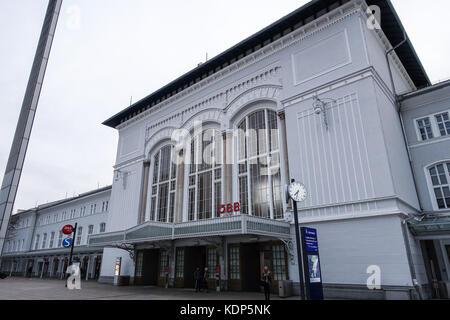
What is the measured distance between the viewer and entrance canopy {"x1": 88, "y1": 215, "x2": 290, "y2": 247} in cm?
1755

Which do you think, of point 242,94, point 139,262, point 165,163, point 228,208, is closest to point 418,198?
point 228,208

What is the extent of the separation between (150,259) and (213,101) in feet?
50.7

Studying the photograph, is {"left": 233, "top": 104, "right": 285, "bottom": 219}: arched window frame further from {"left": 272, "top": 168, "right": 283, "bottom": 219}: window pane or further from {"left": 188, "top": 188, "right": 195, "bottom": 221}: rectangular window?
{"left": 188, "top": 188, "right": 195, "bottom": 221}: rectangular window

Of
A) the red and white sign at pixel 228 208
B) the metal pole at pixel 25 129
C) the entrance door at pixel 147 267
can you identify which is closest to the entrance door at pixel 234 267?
the red and white sign at pixel 228 208

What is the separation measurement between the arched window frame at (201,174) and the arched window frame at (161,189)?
6.29ft

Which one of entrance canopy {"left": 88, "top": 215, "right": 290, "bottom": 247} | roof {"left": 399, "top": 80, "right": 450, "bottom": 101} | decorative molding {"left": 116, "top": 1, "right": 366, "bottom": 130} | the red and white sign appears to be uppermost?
decorative molding {"left": 116, "top": 1, "right": 366, "bottom": 130}

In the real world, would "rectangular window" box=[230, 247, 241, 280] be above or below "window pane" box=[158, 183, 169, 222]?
below

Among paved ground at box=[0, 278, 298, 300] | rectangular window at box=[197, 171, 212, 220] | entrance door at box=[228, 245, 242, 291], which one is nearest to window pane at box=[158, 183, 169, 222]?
rectangular window at box=[197, 171, 212, 220]

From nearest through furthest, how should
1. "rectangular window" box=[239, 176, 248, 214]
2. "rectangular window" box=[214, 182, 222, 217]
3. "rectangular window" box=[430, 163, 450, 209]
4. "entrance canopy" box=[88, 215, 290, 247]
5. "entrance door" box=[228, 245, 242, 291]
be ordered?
"entrance canopy" box=[88, 215, 290, 247] < "rectangular window" box=[430, 163, 450, 209] < "entrance door" box=[228, 245, 242, 291] < "rectangular window" box=[239, 176, 248, 214] < "rectangular window" box=[214, 182, 222, 217]

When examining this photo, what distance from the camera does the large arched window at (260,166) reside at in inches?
835

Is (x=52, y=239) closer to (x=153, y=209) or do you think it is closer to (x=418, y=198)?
(x=153, y=209)

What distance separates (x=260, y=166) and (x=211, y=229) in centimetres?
613

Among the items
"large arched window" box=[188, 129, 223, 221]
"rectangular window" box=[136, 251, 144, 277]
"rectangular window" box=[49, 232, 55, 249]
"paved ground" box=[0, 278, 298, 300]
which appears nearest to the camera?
"paved ground" box=[0, 278, 298, 300]

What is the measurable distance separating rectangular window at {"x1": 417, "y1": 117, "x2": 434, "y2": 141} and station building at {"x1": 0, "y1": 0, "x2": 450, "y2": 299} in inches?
3.1
